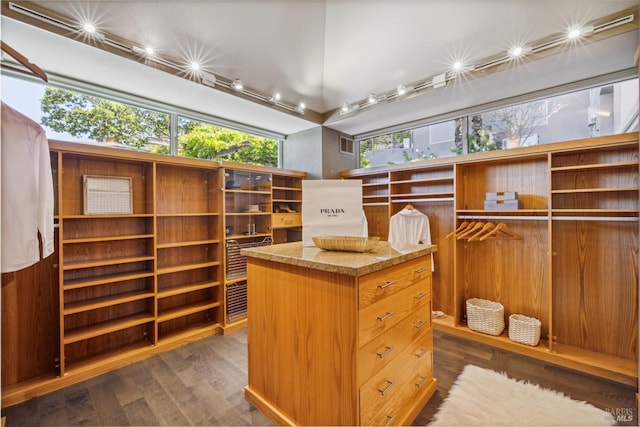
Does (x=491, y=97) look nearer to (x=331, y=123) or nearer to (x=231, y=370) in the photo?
(x=331, y=123)

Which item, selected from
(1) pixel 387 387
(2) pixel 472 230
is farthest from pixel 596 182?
(1) pixel 387 387

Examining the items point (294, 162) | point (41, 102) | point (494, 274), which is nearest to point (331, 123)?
point (294, 162)

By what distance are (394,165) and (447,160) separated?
702mm

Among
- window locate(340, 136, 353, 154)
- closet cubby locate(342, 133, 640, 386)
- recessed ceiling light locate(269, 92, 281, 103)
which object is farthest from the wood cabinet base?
window locate(340, 136, 353, 154)

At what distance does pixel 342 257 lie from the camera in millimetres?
1628

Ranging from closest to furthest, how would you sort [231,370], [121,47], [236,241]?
[121,47]
[231,370]
[236,241]

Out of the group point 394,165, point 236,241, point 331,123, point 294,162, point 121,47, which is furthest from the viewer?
point 294,162

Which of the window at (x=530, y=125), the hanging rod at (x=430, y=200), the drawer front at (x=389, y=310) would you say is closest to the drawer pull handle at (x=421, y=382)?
the drawer front at (x=389, y=310)

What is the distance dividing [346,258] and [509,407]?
162 cm

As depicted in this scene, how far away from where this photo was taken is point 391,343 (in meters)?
1.62

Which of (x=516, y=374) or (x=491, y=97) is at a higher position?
(x=491, y=97)

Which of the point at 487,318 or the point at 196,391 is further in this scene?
the point at 487,318

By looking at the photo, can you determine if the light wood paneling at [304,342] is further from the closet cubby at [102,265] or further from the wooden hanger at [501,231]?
the wooden hanger at [501,231]

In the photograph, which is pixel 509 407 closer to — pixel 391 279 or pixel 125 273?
pixel 391 279
